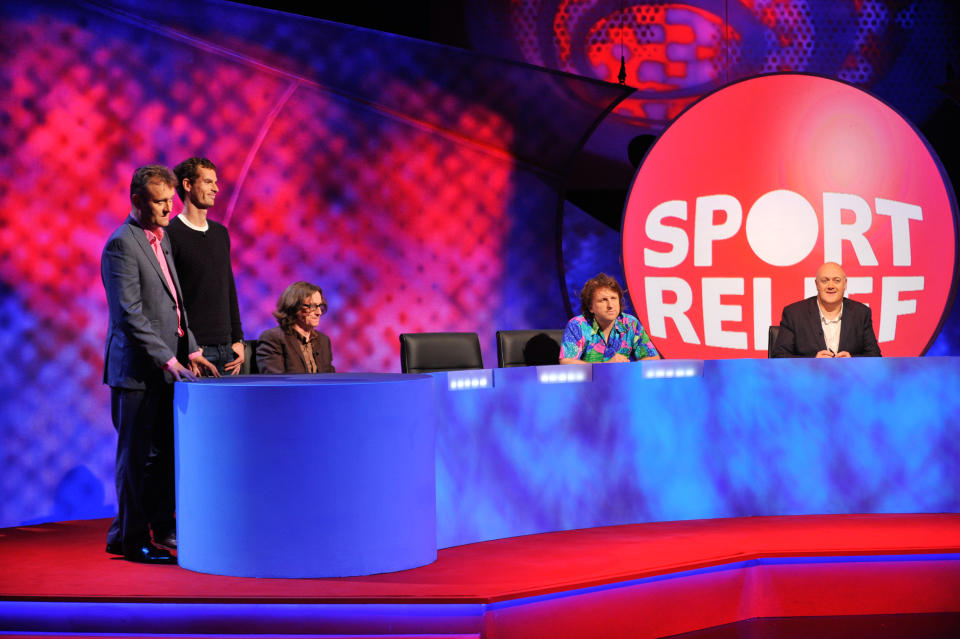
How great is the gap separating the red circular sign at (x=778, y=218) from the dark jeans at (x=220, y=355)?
2661mm

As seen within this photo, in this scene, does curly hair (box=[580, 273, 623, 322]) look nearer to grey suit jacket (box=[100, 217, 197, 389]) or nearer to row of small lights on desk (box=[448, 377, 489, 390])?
row of small lights on desk (box=[448, 377, 489, 390])

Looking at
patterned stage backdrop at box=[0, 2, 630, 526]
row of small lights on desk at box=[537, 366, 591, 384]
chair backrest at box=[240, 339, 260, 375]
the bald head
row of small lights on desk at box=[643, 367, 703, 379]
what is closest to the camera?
row of small lights on desk at box=[537, 366, 591, 384]

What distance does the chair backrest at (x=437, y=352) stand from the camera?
4508mm

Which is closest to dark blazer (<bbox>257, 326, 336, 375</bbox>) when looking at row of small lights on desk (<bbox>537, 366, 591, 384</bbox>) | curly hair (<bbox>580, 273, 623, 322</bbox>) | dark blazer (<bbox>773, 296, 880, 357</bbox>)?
row of small lights on desk (<bbox>537, 366, 591, 384</bbox>)

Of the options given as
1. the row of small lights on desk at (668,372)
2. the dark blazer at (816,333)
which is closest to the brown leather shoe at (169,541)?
the row of small lights on desk at (668,372)

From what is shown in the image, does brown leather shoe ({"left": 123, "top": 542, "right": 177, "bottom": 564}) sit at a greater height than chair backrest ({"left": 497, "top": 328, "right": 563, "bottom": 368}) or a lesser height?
lesser

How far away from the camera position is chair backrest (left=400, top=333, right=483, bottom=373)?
451 centimetres

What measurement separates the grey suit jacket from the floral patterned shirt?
1784 millimetres

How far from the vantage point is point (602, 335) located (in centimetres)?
436

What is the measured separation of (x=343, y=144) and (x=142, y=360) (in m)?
2.22

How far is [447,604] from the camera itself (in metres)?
2.58

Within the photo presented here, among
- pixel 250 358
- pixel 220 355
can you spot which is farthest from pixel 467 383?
pixel 250 358

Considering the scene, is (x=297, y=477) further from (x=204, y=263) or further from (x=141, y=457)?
(x=204, y=263)

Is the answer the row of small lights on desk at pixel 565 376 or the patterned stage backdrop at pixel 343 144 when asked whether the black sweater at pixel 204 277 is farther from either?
the row of small lights on desk at pixel 565 376
